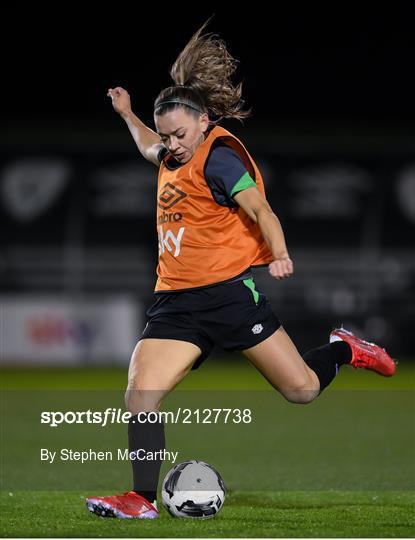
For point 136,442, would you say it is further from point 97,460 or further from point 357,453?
point 357,453

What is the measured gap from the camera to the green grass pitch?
538 centimetres

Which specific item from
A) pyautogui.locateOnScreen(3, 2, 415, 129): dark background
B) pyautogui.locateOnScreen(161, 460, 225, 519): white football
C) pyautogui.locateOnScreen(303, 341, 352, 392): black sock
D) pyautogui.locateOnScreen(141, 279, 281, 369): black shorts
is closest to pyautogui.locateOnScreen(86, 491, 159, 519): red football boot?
pyautogui.locateOnScreen(161, 460, 225, 519): white football

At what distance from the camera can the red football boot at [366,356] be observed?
265 inches

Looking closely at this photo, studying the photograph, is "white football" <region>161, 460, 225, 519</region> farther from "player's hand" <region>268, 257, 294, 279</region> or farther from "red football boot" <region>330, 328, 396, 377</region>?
"red football boot" <region>330, 328, 396, 377</region>

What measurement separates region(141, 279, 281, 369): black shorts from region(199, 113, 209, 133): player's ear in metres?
0.82

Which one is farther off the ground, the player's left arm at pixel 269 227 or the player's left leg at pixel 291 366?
the player's left arm at pixel 269 227

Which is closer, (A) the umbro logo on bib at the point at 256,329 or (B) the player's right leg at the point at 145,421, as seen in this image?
(B) the player's right leg at the point at 145,421

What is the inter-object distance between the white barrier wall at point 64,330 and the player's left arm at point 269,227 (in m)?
11.6

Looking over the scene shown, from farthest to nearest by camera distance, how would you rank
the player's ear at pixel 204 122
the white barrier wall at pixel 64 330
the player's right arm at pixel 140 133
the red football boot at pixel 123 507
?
the white barrier wall at pixel 64 330 → the player's right arm at pixel 140 133 → the player's ear at pixel 204 122 → the red football boot at pixel 123 507

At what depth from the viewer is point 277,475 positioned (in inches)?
296

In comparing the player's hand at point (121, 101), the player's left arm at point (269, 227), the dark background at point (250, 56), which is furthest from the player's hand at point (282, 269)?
the dark background at point (250, 56)

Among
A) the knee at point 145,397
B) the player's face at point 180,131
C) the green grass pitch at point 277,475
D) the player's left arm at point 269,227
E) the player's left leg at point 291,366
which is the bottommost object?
the green grass pitch at point 277,475

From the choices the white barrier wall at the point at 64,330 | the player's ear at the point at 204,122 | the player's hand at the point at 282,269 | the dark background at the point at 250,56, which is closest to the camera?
the player's hand at the point at 282,269

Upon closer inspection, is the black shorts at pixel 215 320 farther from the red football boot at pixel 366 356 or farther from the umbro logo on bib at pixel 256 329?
the red football boot at pixel 366 356
